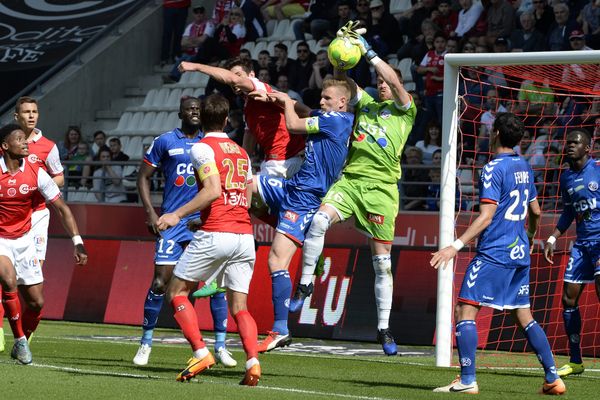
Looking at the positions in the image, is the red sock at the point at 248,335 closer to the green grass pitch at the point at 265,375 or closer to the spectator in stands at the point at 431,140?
the green grass pitch at the point at 265,375

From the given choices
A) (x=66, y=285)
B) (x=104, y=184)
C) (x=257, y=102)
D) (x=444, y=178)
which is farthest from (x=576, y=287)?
(x=104, y=184)

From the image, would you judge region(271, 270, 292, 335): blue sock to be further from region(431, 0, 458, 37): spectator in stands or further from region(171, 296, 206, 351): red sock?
region(431, 0, 458, 37): spectator in stands

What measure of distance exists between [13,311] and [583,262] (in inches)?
217

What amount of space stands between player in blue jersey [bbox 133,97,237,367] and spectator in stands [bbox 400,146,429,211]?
669 cm

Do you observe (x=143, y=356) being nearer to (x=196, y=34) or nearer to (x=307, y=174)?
(x=307, y=174)

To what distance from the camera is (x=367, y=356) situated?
13453 millimetres

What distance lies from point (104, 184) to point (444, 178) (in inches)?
454

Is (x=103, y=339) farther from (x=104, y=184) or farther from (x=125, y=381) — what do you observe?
(x=104, y=184)

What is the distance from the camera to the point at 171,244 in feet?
38.8

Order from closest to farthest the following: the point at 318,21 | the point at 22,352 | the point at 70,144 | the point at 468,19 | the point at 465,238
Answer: the point at 465,238 < the point at 22,352 < the point at 468,19 < the point at 318,21 < the point at 70,144

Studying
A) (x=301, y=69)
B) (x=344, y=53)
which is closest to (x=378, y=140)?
(x=344, y=53)

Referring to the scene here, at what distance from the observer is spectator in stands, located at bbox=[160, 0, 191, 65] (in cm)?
2698

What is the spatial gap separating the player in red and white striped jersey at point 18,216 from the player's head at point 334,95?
2.65 m

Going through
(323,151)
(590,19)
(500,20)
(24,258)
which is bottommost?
(24,258)
